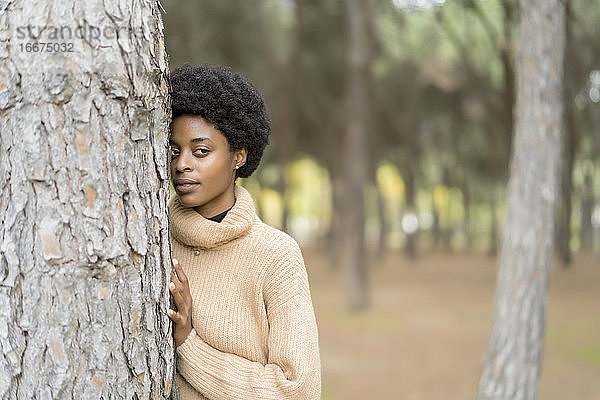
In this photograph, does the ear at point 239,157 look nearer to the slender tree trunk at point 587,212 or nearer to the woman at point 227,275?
the woman at point 227,275

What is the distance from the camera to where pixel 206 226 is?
2.05 meters

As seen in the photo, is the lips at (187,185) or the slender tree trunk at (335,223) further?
the slender tree trunk at (335,223)

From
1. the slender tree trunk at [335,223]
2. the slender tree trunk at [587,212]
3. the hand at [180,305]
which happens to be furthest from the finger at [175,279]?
the slender tree trunk at [587,212]

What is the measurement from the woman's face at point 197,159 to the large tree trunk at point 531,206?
13.2ft

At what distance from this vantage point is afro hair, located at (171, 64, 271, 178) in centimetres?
199

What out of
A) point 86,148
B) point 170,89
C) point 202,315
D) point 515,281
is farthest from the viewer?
point 515,281

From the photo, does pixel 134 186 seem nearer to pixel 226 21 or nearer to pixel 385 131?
pixel 226 21

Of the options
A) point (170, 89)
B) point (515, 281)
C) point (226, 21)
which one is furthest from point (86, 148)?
point (226, 21)

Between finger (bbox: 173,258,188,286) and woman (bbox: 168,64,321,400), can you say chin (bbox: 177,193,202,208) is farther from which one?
finger (bbox: 173,258,188,286)

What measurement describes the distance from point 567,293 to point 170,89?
14.8 m

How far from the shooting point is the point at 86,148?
165 centimetres

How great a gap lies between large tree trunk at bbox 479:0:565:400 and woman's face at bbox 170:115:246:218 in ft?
13.2

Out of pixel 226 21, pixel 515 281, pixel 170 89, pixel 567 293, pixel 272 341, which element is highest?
pixel 226 21

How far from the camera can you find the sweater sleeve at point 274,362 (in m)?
1.97
